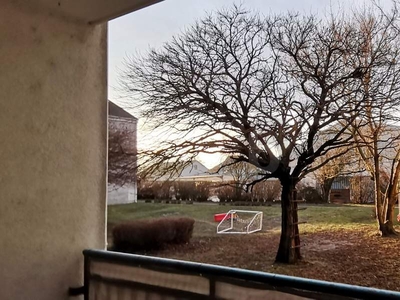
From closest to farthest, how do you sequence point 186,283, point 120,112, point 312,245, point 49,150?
1. point 186,283
2. point 49,150
3. point 312,245
4. point 120,112

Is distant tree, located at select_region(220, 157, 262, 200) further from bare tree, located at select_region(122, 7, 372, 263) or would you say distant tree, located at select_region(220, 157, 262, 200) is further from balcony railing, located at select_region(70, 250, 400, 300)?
balcony railing, located at select_region(70, 250, 400, 300)

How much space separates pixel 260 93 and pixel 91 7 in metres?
0.83

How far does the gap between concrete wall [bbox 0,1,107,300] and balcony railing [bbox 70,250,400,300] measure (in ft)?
0.40

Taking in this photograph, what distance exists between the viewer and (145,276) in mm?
1326

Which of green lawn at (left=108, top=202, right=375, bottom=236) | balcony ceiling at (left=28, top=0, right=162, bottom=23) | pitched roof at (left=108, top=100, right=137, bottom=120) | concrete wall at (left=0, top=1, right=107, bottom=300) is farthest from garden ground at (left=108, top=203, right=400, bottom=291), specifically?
balcony ceiling at (left=28, top=0, right=162, bottom=23)

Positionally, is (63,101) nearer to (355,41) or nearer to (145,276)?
(145,276)

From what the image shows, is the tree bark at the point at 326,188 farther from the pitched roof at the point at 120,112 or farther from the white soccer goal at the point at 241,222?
the pitched roof at the point at 120,112

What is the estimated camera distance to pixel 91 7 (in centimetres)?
149

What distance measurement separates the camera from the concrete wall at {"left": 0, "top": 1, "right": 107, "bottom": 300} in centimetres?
137

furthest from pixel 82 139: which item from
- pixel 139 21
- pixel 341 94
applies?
pixel 341 94

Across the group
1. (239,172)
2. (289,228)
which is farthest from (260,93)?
(289,228)

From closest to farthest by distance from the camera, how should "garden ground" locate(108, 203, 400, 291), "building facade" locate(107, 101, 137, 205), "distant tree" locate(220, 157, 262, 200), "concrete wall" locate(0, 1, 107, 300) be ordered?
"concrete wall" locate(0, 1, 107, 300), "garden ground" locate(108, 203, 400, 291), "distant tree" locate(220, 157, 262, 200), "building facade" locate(107, 101, 137, 205)

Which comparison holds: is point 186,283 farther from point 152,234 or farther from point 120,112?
point 120,112

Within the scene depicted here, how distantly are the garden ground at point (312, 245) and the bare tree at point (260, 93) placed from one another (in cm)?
7
